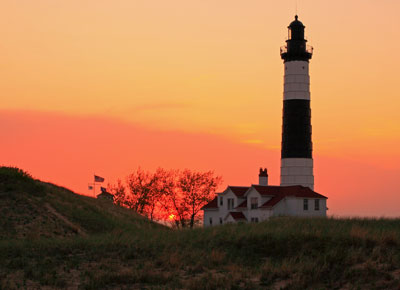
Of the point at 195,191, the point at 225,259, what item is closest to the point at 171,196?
the point at 195,191

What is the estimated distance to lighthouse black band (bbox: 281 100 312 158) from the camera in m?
68.4

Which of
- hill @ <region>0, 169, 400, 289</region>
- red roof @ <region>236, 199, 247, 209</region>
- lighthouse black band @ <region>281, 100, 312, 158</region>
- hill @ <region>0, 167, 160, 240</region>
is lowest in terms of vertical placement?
hill @ <region>0, 169, 400, 289</region>

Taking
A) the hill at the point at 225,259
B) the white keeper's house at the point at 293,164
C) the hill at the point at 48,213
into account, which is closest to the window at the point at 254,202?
the white keeper's house at the point at 293,164

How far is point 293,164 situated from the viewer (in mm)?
68812

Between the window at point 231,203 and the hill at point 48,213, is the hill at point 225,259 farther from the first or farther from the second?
the window at point 231,203

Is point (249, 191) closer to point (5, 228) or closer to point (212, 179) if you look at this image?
point (212, 179)

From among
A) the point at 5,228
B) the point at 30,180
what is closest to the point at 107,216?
the point at 30,180

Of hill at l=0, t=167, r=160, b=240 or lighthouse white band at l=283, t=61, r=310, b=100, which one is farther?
lighthouse white band at l=283, t=61, r=310, b=100

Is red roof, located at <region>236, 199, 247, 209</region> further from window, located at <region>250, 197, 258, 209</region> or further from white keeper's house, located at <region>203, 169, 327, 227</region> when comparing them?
window, located at <region>250, 197, 258, 209</region>

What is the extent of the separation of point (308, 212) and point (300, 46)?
2022 cm

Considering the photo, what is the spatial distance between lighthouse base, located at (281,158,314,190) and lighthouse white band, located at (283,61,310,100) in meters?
7.54

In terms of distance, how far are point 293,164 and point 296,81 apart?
32.8 feet

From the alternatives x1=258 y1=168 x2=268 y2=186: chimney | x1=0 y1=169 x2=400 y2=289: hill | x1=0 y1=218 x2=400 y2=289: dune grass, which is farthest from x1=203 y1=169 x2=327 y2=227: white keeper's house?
x1=0 y1=218 x2=400 y2=289: dune grass

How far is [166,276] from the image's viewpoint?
86.6 feet
